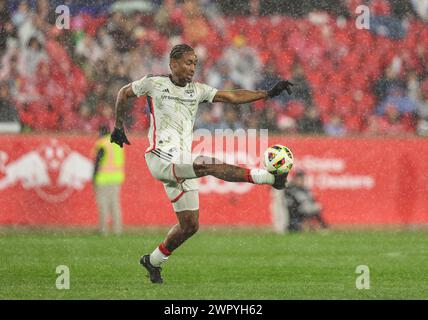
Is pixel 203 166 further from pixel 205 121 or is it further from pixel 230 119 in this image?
pixel 230 119

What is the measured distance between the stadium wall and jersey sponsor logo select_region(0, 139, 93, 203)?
0.02 metres

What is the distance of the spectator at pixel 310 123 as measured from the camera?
65.4 ft

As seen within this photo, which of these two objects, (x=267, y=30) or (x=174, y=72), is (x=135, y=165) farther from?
(x=174, y=72)

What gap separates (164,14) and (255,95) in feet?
33.0

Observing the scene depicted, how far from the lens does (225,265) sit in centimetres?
1302

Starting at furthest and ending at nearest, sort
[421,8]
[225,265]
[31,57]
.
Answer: [421,8]
[31,57]
[225,265]

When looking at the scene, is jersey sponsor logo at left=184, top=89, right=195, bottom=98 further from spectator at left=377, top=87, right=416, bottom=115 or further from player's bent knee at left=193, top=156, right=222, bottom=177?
Answer: spectator at left=377, top=87, right=416, bottom=115

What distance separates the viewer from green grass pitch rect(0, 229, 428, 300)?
32.5ft

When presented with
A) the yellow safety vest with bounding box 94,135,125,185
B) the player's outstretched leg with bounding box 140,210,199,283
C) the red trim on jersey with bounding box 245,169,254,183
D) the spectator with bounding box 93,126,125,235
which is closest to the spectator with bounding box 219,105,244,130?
the yellow safety vest with bounding box 94,135,125,185

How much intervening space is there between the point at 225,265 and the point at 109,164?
5419mm

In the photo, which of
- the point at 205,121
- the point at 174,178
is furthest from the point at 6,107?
the point at 174,178

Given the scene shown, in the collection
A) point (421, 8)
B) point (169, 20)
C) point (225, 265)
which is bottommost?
point (225, 265)

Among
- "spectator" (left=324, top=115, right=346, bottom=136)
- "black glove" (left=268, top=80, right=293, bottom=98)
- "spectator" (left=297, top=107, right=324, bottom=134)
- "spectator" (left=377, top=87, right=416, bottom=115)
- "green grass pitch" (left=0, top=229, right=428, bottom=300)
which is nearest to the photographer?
"green grass pitch" (left=0, top=229, right=428, bottom=300)

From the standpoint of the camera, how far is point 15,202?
1802 centimetres
